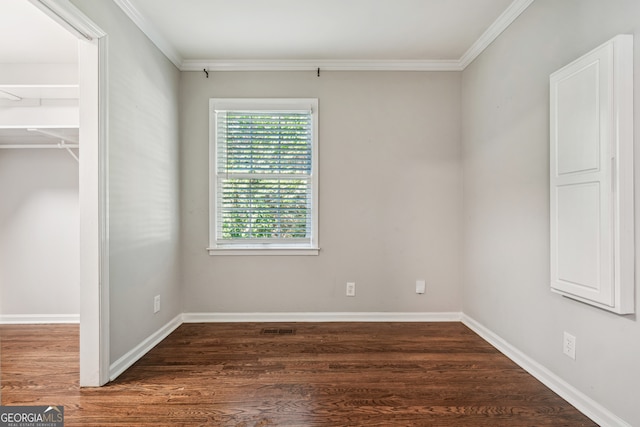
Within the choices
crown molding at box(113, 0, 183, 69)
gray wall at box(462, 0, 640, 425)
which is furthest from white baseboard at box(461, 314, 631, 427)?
crown molding at box(113, 0, 183, 69)

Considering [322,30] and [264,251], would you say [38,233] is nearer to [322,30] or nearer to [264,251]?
[264,251]

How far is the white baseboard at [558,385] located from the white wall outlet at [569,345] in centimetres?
18

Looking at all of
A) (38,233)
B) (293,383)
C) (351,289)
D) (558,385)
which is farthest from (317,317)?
(38,233)

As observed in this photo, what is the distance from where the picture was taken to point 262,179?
329 cm

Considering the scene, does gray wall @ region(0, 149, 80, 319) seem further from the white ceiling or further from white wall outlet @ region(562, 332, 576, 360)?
white wall outlet @ region(562, 332, 576, 360)

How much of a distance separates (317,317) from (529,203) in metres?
2.10

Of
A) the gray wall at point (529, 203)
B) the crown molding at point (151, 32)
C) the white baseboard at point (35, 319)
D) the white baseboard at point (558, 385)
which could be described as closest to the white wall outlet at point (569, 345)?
the gray wall at point (529, 203)

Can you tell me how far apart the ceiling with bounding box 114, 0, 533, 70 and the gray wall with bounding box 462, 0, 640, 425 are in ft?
0.94

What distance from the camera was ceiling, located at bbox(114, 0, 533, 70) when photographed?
2363 millimetres

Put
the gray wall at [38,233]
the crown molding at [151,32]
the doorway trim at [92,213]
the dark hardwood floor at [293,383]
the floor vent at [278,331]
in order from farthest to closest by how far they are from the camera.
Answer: the gray wall at [38,233] < the floor vent at [278,331] < the crown molding at [151,32] < the doorway trim at [92,213] < the dark hardwood floor at [293,383]

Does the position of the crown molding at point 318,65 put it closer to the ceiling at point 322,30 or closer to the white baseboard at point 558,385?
the ceiling at point 322,30

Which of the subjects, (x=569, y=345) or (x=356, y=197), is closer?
(x=569, y=345)

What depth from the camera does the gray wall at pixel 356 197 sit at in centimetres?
326

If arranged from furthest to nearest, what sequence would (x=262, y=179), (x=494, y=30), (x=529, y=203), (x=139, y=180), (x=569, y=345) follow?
1. (x=262, y=179)
2. (x=494, y=30)
3. (x=139, y=180)
4. (x=529, y=203)
5. (x=569, y=345)
